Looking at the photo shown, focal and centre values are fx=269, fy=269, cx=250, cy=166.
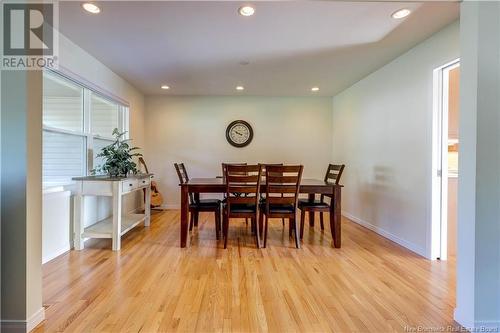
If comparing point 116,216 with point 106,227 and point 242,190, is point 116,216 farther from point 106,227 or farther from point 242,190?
point 242,190

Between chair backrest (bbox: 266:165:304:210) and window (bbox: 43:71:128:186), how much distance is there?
2366mm

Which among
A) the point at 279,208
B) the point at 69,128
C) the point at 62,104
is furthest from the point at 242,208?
the point at 62,104

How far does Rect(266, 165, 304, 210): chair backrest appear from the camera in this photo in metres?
3.07

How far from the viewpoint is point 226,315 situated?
1.79 metres

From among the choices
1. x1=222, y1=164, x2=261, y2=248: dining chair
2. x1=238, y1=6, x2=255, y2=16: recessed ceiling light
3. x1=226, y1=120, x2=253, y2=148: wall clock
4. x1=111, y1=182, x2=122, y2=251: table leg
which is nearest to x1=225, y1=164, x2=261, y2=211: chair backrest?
x1=222, y1=164, x2=261, y2=248: dining chair

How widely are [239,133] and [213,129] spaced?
0.54 m

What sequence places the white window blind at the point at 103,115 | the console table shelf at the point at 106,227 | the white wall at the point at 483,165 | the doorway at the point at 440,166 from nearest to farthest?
the white wall at the point at 483,165
the doorway at the point at 440,166
the console table shelf at the point at 106,227
the white window blind at the point at 103,115

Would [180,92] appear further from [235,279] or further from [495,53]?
[495,53]

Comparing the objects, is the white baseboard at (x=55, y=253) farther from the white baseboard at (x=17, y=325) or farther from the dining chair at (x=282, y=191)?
the dining chair at (x=282, y=191)

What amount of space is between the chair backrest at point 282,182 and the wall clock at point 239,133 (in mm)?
2507

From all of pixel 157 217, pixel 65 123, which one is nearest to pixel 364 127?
pixel 157 217

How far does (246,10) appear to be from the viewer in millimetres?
2312

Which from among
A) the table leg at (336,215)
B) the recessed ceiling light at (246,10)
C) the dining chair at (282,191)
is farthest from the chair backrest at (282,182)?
the recessed ceiling light at (246,10)

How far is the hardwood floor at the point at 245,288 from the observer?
1.72 metres
